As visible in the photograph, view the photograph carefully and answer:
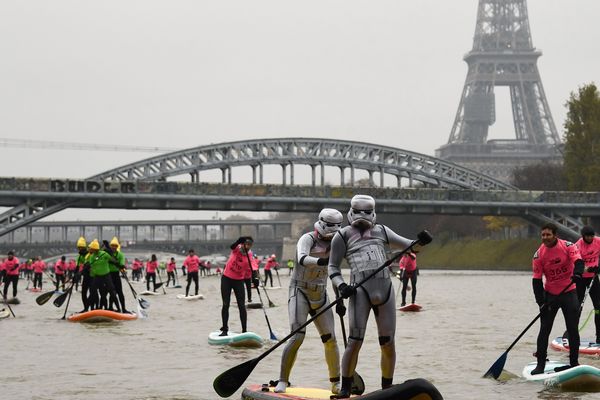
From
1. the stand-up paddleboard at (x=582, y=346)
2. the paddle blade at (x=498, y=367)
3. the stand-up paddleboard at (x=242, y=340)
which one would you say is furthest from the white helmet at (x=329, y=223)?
the stand-up paddleboard at (x=242, y=340)

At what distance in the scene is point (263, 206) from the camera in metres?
95.2

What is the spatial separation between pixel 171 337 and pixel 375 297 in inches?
487

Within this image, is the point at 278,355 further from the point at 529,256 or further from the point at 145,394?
the point at 529,256

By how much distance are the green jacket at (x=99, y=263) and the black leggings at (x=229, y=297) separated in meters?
7.46

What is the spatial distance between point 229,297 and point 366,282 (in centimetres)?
957


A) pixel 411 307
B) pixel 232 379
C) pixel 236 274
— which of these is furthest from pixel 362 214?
pixel 411 307

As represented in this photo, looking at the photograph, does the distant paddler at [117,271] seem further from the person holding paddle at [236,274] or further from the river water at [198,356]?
the person holding paddle at [236,274]

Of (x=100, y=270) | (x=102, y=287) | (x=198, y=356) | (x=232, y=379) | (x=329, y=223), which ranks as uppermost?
(x=329, y=223)

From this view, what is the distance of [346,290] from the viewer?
11961 millimetres

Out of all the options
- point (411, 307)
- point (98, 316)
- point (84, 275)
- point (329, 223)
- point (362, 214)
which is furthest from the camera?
point (411, 307)

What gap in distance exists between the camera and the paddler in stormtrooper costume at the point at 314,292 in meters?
13.3

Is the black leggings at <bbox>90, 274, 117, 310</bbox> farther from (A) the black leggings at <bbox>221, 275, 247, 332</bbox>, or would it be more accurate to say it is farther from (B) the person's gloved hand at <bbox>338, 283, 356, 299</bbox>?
(B) the person's gloved hand at <bbox>338, 283, 356, 299</bbox>

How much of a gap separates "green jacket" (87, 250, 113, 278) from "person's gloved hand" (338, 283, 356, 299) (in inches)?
684

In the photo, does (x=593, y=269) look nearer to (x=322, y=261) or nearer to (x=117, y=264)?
(x=322, y=261)
